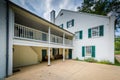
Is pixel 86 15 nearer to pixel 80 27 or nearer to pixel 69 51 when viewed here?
pixel 80 27

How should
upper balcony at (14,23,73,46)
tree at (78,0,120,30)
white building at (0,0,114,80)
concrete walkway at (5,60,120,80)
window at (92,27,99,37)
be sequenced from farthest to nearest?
tree at (78,0,120,30)
window at (92,27,99,37)
upper balcony at (14,23,73,46)
white building at (0,0,114,80)
concrete walkway at (5,60,120,80)

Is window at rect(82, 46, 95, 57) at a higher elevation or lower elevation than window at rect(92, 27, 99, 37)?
lower

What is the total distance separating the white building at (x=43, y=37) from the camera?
18.9 ft

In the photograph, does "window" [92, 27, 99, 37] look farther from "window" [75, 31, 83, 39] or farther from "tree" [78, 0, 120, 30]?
"tree" [78, 0, 120, 30]

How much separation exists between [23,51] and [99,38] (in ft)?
34.2

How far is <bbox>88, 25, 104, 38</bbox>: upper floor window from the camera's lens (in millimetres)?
12140

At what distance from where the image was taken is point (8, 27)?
19.1 feet

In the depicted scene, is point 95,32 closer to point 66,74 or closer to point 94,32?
point 94,32

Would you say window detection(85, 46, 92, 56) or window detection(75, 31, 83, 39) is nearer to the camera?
window detection(85, 46, 92, 56)

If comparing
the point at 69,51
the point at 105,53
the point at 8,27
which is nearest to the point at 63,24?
the point at 69,51

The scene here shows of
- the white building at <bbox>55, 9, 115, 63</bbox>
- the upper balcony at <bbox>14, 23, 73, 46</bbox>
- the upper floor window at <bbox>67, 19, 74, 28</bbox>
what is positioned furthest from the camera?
the upper floor window at <bbox>67, 19, 74, 28</bbox>

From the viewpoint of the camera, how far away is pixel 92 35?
13.2 metres

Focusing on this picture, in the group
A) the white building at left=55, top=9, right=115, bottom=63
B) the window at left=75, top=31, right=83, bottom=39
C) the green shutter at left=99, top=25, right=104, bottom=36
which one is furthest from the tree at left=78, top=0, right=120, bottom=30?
the window at left=75, top=31, right=83, bottom=39

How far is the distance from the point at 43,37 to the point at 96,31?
27.8 feet
